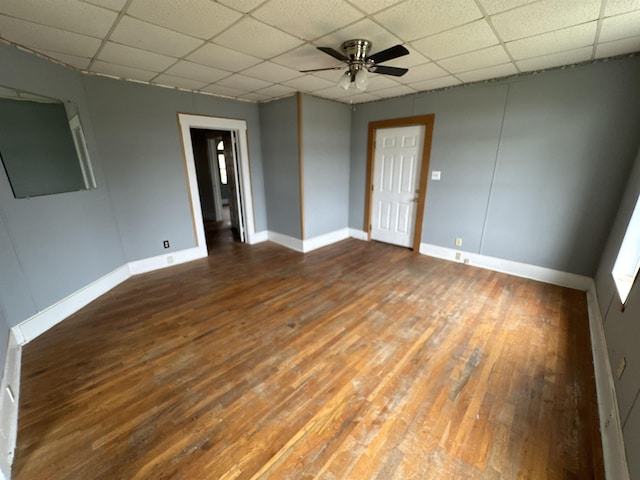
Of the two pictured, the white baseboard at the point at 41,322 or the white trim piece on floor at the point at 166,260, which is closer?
the white baseboard at the point at 41,322

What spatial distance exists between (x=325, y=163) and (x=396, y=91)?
5.11 ft

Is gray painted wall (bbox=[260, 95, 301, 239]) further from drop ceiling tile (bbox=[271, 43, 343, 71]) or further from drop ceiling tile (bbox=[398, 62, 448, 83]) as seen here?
drop ceiling tile (bbox=[398, 62, 448, 83])

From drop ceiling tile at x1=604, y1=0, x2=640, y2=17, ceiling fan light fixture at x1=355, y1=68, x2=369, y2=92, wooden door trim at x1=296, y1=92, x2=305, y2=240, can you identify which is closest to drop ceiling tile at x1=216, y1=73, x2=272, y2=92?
wooden door trim at x1=296, y1=92, x2=305, y2=240

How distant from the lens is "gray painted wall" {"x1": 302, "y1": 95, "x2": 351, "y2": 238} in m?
4.27

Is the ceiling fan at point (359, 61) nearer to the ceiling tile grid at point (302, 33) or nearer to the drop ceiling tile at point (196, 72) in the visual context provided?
the ceiling tile grid at point (302, 33)

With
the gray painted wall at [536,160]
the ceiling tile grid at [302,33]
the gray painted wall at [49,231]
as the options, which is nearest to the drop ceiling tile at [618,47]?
the ceiling tile grid at [302,33]

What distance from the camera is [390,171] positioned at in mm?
4641

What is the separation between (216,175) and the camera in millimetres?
6508

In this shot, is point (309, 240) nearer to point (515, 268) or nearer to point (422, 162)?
point (422, 162)

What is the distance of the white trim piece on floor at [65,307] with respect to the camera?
234 centimetres

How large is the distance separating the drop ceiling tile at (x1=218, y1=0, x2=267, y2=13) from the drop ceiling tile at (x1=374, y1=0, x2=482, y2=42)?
2.75 feet

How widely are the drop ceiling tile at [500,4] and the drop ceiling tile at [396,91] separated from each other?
6.31ft

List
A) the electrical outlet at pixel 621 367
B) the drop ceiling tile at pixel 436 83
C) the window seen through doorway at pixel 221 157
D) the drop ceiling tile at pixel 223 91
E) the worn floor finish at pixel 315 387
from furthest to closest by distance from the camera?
the window seen through doorway at pixel 221 157 < the drop ceiling tile at pixel 223 91 < the drop ceiling tile at pixel 436 83 < the electrical outlet at pixel 621 367 < the worn floor finish at pixel 315 387

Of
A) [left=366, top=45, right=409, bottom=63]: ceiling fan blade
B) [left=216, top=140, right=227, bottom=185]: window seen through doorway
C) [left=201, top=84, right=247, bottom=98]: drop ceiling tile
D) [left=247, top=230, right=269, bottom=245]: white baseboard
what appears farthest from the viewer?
[left=216, top=140, right=227, bottom=185]: window seen through doorway
